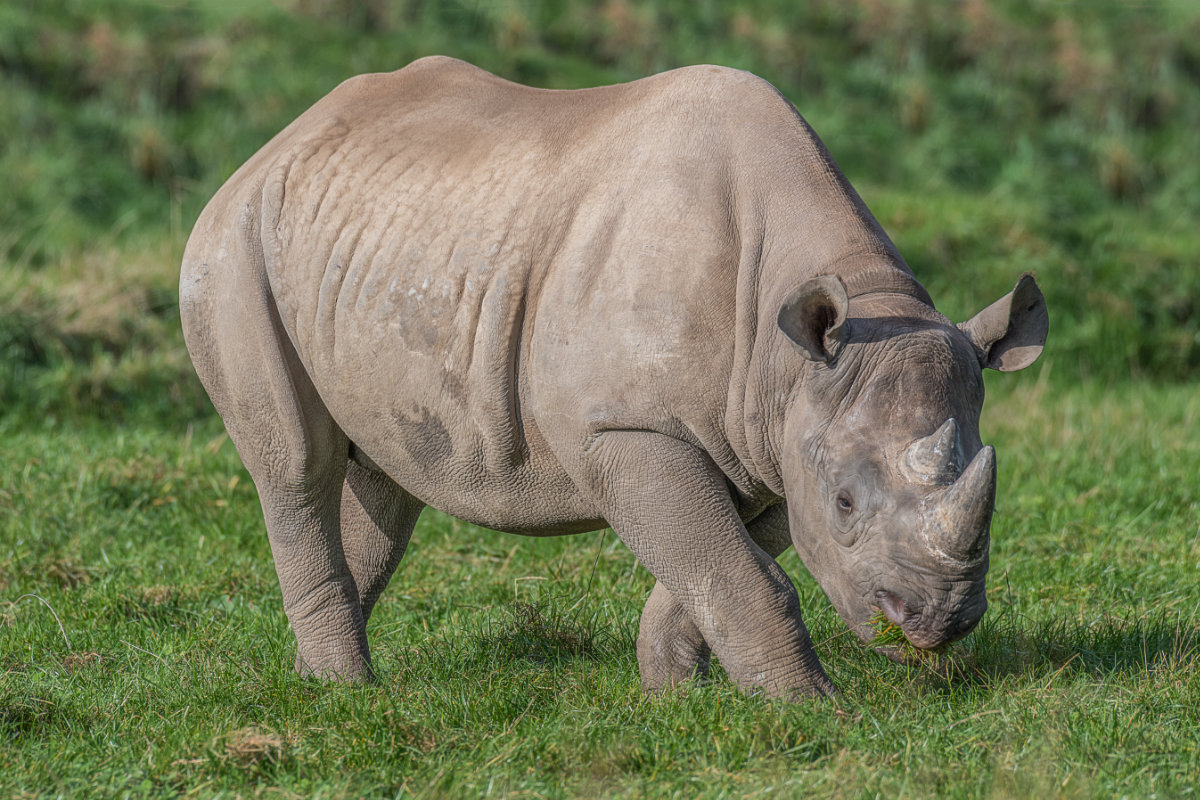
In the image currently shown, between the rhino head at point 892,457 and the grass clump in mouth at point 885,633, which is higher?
the rhino head at point 892,457

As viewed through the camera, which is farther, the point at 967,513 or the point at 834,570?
the point at 834,570

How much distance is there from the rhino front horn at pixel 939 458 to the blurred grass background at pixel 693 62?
6.64m

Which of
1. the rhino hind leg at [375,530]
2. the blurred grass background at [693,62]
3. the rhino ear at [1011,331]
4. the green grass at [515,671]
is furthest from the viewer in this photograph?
the blurred grass background at [693,62]

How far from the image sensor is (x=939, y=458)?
11.7 feet

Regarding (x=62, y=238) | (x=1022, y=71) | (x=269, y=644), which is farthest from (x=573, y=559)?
(x=1022, y=71)

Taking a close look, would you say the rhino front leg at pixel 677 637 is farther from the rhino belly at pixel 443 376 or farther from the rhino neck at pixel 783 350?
the rhino neck at pixel 783 350

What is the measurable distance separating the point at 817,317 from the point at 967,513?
2.25 ft

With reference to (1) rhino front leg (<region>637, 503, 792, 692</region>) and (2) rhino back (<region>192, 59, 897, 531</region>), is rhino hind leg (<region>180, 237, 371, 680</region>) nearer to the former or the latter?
(2) rhino back (<region>192, 59, 897, 531</region>)

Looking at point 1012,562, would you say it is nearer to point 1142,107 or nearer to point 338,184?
point 338,184

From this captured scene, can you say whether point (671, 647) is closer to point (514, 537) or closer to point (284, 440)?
point (284, 440)

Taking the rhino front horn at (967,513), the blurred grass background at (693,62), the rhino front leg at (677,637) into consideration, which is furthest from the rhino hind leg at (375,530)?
the blurred grass background at (693,62)

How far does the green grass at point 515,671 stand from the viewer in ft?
12.5

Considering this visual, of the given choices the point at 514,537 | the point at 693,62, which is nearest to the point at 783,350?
the point at 514,537

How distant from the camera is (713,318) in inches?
160
